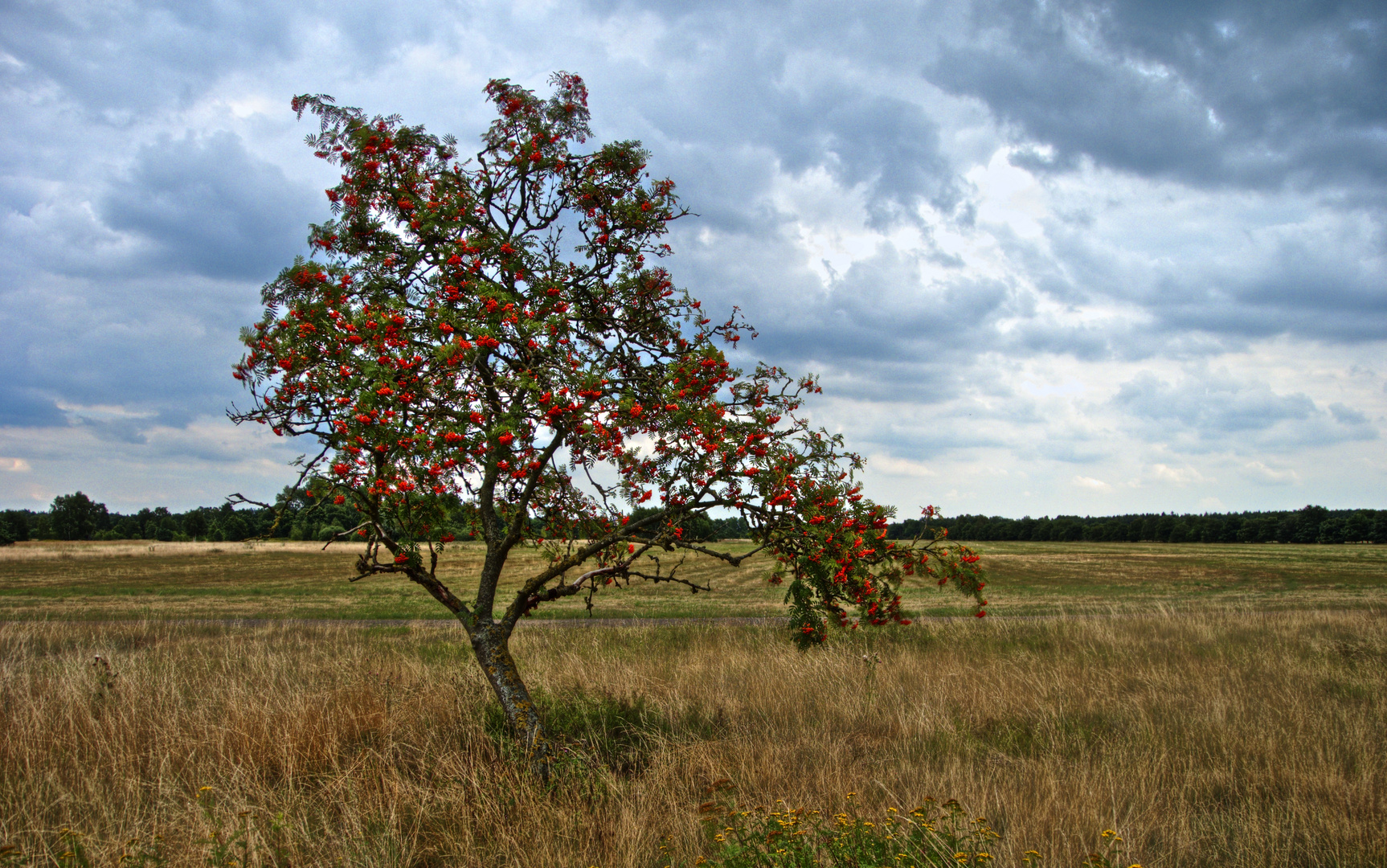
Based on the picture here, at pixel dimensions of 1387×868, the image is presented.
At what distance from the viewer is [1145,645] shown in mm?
12125

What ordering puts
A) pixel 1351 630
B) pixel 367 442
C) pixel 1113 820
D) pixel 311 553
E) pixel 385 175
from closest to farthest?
pixel 367 442 → pixel 1113 820 → pixel 385 175 → pixel 1351 630 → pixel 311 553

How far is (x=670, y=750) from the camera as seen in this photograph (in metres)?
6.14

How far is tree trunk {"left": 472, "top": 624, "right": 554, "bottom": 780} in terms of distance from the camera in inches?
207

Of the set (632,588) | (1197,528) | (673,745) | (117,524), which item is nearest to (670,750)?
(673,745)

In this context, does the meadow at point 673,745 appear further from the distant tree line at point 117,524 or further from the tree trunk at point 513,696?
the distant tree line at point 117,524

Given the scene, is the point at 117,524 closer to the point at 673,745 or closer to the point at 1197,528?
the point at 673,745

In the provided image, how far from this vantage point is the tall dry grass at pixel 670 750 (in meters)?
4.55

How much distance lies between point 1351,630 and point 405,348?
18.1 meters

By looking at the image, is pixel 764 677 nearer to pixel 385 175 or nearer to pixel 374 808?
pixel 374 808

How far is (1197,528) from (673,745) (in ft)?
382

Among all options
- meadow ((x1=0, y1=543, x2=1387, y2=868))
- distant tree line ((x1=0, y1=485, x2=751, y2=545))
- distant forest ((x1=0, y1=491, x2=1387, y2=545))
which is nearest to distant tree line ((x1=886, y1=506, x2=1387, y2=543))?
distant forest ((x1=0, y1=491, x2=1387, y2=545))

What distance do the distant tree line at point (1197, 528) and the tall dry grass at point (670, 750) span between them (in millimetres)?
81796

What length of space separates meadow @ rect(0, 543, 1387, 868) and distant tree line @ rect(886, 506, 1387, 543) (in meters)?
80.4

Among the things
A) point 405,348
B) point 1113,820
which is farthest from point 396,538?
point 1113,820
